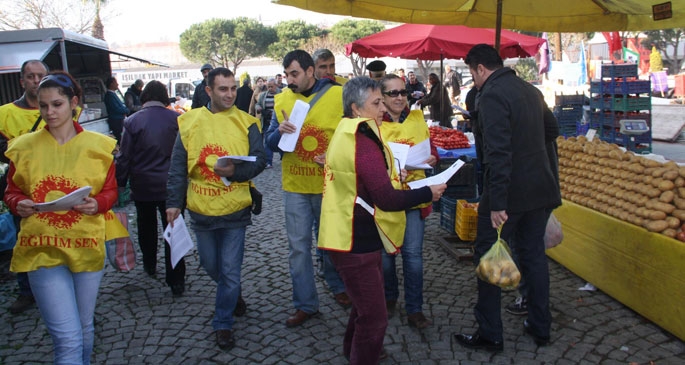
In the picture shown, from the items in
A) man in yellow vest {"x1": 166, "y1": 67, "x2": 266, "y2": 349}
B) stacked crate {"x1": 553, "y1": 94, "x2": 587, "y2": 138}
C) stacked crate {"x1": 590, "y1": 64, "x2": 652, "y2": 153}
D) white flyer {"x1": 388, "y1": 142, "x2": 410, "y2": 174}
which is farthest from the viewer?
stacked crate {"x1": 553, "y1": 94, "x2": 587, "y2": 138}

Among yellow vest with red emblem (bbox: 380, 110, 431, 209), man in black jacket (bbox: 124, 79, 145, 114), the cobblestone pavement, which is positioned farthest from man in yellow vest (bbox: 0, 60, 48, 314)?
man in black jacket (bbox: 124, 79, 145, 114)

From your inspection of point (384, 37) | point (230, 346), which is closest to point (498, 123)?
point (230, 346)

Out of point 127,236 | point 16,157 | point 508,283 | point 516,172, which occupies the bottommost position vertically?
point 508,283

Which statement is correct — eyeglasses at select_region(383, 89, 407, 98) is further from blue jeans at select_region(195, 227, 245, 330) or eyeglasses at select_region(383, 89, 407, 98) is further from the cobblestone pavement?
the cobblestone pavement

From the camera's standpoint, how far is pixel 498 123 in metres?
3.36

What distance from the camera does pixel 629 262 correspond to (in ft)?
13.9

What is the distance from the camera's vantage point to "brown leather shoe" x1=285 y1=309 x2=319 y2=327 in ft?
13.8

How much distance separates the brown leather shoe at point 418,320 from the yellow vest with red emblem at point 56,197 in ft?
7.33

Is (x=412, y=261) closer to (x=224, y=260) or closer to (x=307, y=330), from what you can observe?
(x=307, y=330)

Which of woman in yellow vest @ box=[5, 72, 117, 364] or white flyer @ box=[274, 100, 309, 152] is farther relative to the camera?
white flyer @ box=[274, 100, 309, 152]

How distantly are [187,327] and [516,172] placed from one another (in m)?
2.71

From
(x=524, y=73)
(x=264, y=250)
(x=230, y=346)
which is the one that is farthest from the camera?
(x=524, y=73)

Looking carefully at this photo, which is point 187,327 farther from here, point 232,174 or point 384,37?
point 384,37

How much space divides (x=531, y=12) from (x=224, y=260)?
379cm
